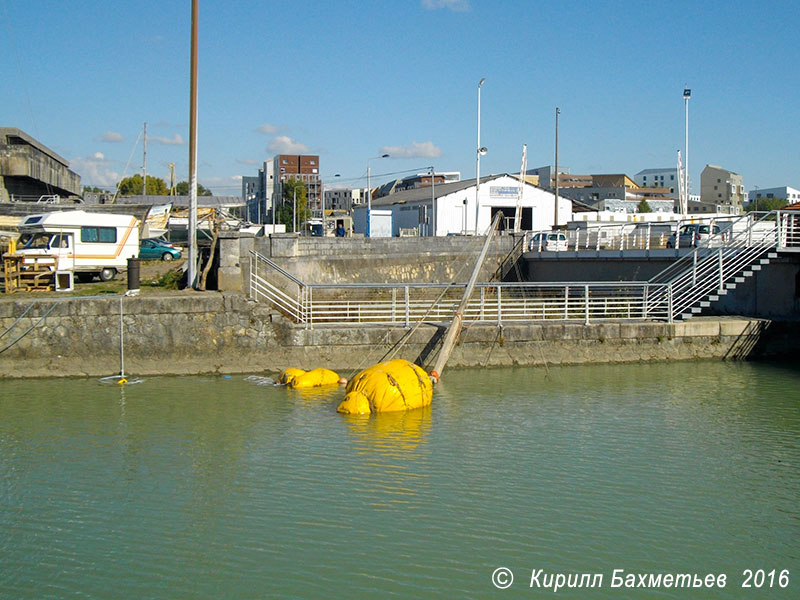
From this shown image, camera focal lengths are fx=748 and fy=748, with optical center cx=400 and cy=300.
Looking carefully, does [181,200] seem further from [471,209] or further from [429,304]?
[429,304]

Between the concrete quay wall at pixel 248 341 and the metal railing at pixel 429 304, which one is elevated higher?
the metal railing at pixel 429 304

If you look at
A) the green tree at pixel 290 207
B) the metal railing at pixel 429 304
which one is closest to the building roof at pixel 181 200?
the green tree at pixel 290 207

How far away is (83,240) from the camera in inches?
978

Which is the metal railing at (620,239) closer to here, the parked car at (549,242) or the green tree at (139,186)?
the parked car at (549,242)

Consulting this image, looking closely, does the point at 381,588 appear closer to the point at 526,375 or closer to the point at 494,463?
the point at 494,463

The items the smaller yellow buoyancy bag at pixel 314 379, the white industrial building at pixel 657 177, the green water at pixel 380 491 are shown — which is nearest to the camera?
the green water at pixel 380 491

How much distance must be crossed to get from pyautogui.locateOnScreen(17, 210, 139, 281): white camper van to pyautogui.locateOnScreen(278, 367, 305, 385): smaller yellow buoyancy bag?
9297 millimetres

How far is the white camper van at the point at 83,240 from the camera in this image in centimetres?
2388

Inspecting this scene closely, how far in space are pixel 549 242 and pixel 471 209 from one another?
1651 centimetres

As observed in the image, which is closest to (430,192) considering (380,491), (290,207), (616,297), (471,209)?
(471,209)

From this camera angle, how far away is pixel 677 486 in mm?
10930

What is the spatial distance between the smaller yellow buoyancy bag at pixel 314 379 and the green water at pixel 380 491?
57cm

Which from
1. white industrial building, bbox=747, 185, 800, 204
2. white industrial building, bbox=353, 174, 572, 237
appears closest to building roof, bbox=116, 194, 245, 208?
white industrial building, bbox=353, 174, 572, 237

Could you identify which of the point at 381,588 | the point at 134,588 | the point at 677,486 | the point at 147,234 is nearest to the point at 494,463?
the point at 677,486
